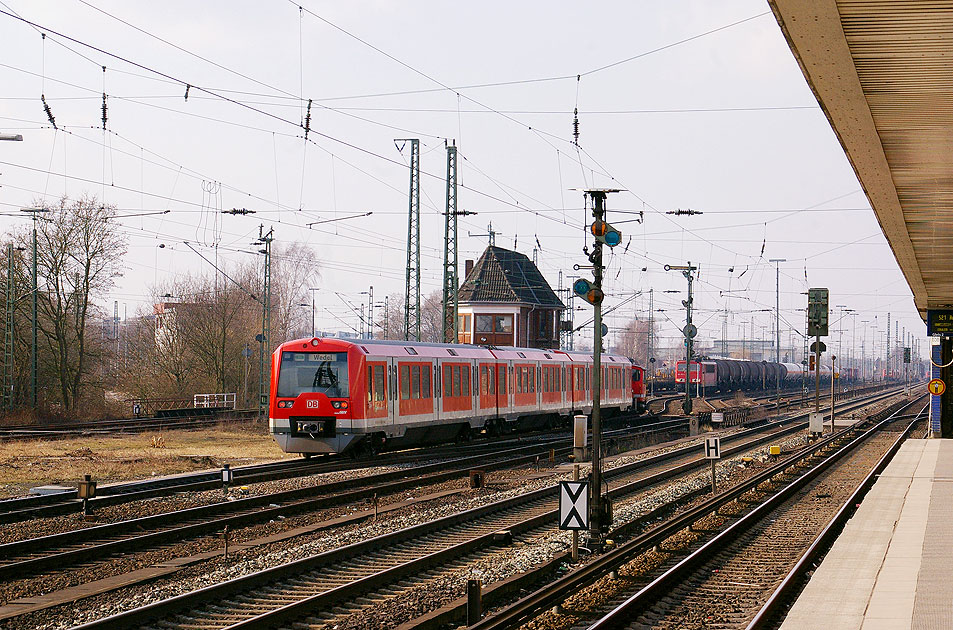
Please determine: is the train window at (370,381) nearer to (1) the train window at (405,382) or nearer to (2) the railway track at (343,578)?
(1) the train window at (405,382)

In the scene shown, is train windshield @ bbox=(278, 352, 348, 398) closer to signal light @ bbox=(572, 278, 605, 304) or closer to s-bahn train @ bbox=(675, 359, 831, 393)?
signal light @ bbox=(572, 278, 605, 304)

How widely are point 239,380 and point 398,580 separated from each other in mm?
46026

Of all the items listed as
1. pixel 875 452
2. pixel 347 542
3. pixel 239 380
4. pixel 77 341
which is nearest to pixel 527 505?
pixel 347 542

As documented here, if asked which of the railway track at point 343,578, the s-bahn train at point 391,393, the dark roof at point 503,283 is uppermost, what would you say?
the dark roof at point 503,283

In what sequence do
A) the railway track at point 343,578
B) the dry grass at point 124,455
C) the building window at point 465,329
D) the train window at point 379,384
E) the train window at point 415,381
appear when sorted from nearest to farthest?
the railway track at point 343,578, the dry grass at point 124,455, the train window at point 379,384, the train window at point 415,381, the building window at point 465,329

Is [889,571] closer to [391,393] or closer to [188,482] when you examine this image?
[188,482]

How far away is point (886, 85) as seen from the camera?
9484 millimetres

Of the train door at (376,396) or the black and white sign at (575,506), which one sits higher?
the train door at (376,396)

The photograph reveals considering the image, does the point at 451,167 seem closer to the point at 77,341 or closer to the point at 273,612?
the point at 77,341

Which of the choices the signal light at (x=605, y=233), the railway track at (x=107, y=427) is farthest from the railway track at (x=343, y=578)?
the railway track at (x=107, y=427)

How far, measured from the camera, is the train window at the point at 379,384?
25484 millimetres

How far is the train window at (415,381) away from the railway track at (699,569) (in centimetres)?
925

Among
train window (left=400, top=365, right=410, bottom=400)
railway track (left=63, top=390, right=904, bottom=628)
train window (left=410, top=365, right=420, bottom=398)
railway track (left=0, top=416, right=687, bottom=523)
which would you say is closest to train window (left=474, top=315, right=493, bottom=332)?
railway track (left=0, top=416, right=687, bottom=523)

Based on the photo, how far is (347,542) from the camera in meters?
14.9
